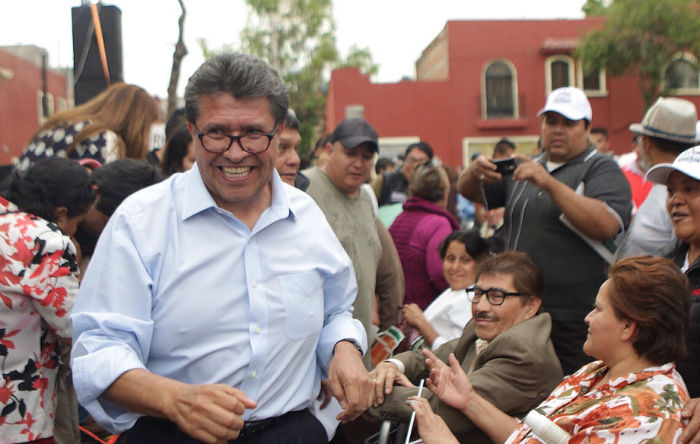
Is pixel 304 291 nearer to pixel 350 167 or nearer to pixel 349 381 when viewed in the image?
pixel 349 381

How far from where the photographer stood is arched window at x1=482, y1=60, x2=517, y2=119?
2777 centimetres

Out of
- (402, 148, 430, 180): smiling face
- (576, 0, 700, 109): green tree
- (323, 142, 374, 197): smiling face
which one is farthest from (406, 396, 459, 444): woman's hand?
(576, 0, 700, 109): green tree

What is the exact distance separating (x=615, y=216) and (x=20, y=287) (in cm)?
278

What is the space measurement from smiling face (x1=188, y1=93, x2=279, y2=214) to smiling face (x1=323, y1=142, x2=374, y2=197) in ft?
5.80

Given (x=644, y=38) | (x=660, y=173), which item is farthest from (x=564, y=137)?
(x=644, y=38)

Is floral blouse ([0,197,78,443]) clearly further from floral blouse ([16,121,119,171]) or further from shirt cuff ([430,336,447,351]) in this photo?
shirt cuff ([430,336,447,351])

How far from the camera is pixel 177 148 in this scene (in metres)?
4.32

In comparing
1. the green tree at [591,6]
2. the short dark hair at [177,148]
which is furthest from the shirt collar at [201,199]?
the green tree at [591,6]

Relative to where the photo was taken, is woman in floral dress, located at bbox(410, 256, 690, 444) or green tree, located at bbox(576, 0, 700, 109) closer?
woman in floral dress, located at bbox(410, 256, 690, 444)

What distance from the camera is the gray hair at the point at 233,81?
204 cm

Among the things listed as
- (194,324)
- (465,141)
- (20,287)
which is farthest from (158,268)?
(465,141)

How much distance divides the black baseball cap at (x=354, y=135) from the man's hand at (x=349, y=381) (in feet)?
6.39

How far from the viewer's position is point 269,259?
6.98 feet

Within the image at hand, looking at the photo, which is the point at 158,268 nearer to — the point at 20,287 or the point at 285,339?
the point at 285,339
